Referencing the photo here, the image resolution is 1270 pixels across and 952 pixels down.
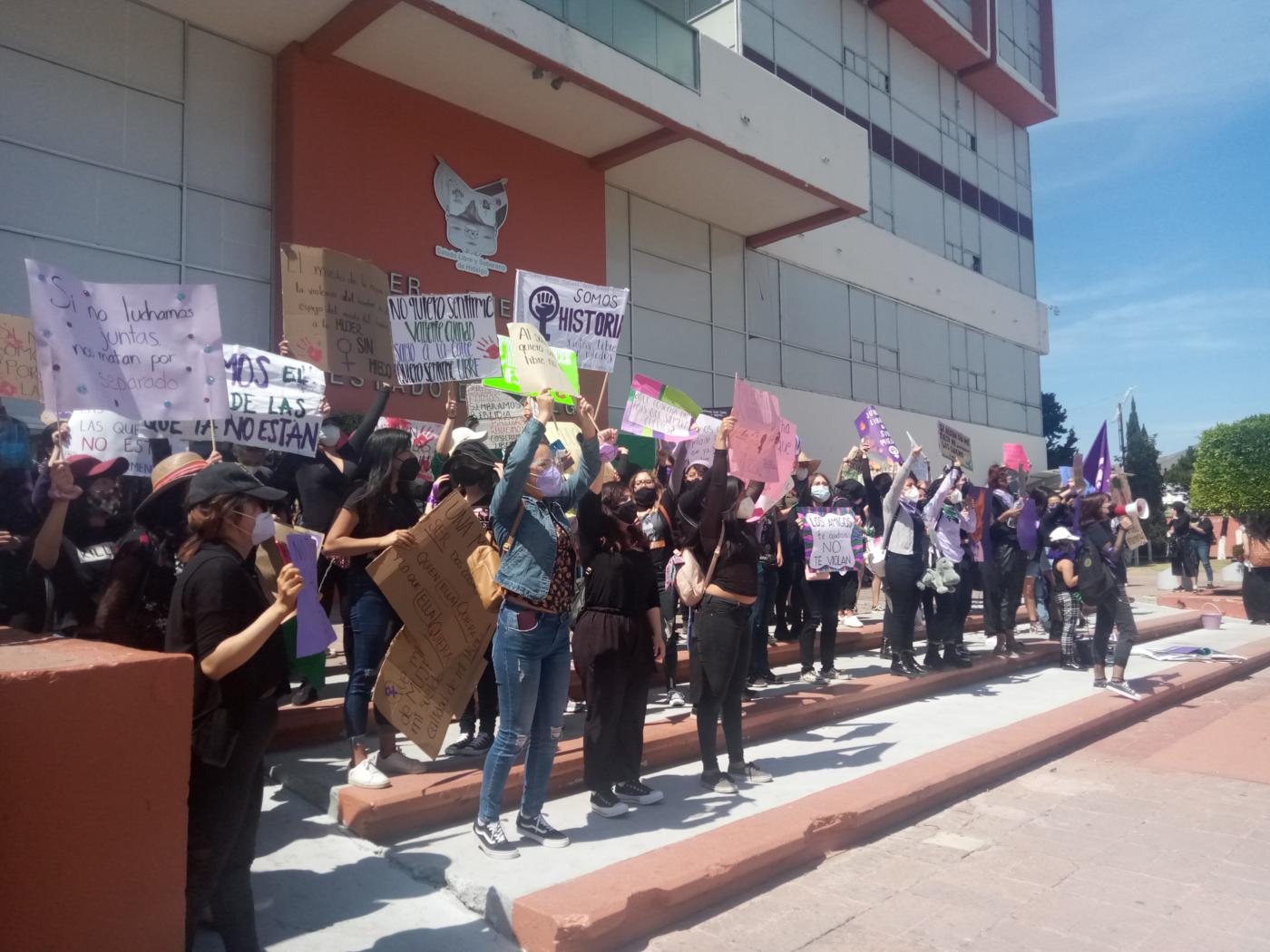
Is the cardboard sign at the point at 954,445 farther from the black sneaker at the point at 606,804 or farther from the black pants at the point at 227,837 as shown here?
the black pants at the point at 227,837

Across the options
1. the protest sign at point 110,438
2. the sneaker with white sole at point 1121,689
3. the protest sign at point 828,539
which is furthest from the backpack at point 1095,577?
the protest sign at point 110,438

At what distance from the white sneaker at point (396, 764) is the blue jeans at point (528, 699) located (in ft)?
2.52

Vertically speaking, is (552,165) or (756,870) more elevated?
(552,165)

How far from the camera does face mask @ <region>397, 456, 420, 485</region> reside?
518 cm

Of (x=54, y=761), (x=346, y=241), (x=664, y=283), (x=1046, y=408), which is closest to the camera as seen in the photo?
(x=54, y=761)

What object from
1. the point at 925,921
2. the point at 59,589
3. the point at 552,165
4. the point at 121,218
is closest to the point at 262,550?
the point at 59,589

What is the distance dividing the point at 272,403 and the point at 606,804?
3014 millimetres

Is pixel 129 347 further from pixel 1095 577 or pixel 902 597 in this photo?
pixel 1095 577

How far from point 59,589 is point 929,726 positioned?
6.05m

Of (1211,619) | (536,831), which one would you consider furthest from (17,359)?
(1211,619)

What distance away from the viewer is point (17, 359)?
5332 millimetres

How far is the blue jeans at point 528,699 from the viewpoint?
14.2 ft

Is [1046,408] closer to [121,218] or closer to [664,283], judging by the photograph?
[664,283]

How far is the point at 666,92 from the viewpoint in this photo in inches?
538
